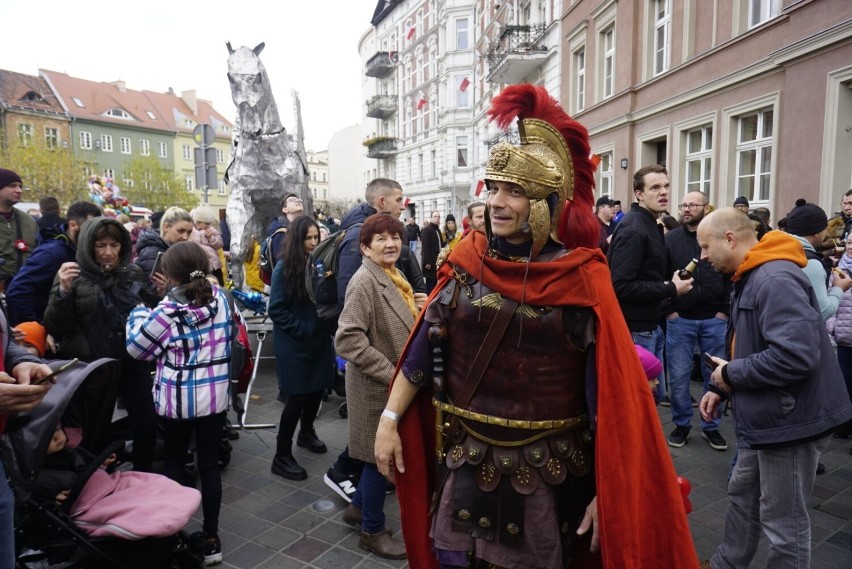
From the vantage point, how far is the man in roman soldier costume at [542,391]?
1.93m

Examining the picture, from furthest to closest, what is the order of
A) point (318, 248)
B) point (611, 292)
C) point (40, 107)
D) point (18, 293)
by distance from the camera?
1. point (40, 107)
2. point (318, 248)
3. point (18, 293)
4. point (611, 292)

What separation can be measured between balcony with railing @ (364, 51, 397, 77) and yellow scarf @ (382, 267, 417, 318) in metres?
47.0

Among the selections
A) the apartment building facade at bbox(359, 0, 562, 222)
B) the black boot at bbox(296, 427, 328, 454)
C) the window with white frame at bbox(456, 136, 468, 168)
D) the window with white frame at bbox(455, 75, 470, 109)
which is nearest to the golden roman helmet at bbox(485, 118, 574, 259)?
the black boot at bbox(296, 427, 328, 454)

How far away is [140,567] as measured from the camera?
8.81 feet

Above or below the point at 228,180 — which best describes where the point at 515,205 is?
below

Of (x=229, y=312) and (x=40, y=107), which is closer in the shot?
(x=229, y=312)

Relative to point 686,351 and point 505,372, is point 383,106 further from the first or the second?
point 505,372

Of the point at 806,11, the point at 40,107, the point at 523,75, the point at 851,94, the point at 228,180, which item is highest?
the point at 40,107

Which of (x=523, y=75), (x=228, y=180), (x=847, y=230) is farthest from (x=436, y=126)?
(x=847, y=230)

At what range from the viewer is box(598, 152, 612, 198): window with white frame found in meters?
16.3

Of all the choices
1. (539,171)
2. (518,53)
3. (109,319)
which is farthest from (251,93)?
(518,53)

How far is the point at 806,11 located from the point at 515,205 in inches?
365

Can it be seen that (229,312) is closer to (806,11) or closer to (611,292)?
(611,292)

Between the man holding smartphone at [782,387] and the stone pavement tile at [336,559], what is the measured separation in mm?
2114
